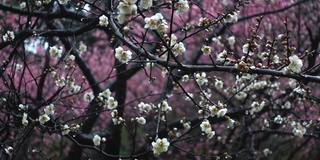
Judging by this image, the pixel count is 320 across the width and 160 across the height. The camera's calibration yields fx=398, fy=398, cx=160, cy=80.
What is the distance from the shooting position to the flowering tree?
2.72 metres

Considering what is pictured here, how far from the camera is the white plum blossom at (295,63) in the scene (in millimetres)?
2279

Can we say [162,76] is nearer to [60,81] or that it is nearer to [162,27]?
[60,81]

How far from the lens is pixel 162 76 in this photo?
12.5 feet

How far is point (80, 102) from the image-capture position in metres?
9.94

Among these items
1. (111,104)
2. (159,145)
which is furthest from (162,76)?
(159,145)

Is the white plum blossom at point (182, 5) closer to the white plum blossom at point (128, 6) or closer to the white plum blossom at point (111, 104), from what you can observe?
the white plum blossom at point (128, 6)

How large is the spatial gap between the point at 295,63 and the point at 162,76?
168cm

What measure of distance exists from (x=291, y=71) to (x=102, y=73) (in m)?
9.41

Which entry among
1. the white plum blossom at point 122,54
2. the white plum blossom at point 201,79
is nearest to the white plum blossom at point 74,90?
the white plum blossom at point 201,79

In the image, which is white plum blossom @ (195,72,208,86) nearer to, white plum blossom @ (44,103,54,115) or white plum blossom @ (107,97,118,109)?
white plum blossom @ (107,97,118,109)

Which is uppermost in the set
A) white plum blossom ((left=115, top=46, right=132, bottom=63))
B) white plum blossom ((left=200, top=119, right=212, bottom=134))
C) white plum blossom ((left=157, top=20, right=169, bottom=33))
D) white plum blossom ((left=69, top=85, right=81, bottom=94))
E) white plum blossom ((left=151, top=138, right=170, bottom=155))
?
white plum blossom ((left=69, top=85, right=81, bottom=94))

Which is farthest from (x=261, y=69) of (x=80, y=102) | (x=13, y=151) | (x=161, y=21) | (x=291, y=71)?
(x=80, y=102)

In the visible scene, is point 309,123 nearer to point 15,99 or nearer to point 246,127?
point 246,127

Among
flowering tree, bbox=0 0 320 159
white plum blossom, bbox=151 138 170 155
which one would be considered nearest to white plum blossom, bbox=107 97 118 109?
flowering tree, bbox=0 0 320 159
